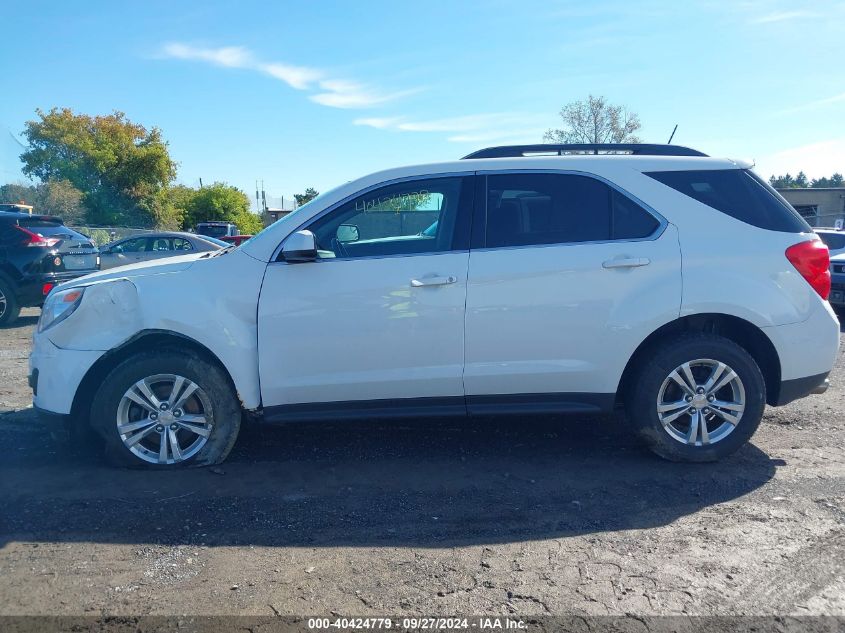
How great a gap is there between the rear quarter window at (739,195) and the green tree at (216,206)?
46.5m

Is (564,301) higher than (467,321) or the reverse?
higher

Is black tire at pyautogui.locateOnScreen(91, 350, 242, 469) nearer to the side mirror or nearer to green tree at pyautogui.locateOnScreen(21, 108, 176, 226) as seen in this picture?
the side mirror

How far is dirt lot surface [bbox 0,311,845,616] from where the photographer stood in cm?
303

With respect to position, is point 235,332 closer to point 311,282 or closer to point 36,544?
point 311,282

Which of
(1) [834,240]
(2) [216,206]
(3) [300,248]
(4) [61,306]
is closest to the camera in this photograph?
(3) [300,248]

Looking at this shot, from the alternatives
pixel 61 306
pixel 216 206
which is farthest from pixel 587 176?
pixel 216 206

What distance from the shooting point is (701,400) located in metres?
4.45

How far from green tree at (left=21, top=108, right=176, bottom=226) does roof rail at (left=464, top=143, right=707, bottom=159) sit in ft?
124

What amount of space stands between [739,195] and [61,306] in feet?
15.0

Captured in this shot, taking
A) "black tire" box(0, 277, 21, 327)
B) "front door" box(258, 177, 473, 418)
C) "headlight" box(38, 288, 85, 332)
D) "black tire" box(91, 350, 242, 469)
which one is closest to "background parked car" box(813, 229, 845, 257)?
"front door" box(258, 177, 473, 418)

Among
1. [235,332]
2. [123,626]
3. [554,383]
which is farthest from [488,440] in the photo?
[123,626]

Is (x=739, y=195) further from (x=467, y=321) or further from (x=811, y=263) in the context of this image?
(x=467, y=321)

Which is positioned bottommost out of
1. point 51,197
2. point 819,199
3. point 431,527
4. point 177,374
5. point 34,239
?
point 431,527

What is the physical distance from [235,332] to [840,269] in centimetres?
1067
